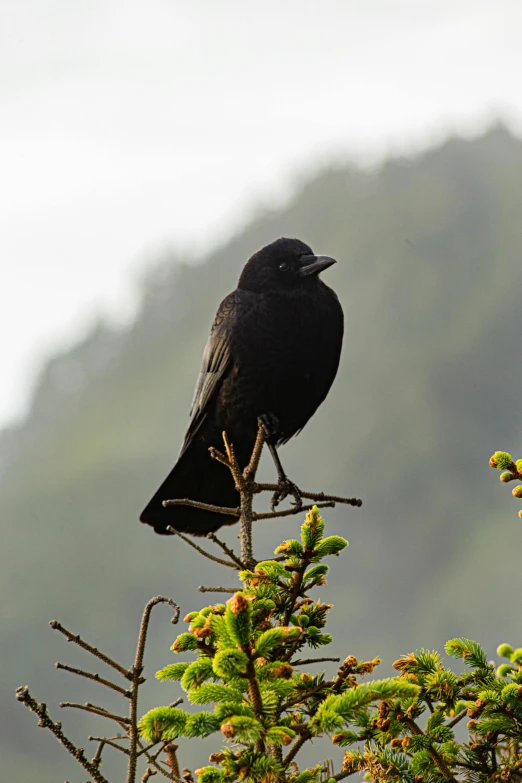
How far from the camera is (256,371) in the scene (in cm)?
484

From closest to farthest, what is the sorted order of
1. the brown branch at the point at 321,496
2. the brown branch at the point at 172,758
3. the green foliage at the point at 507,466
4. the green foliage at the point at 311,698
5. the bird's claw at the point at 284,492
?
the green foliage at the point at 311,698 → the green foliage at the point at 507,466 → the brown branch at the point at 172,758 → the brown branch at the point at 321,496 → the bird's claw at the point at 284,492

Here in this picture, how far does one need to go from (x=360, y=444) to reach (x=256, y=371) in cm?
12417

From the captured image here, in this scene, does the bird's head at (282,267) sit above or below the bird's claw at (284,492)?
above

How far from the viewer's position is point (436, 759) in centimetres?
208

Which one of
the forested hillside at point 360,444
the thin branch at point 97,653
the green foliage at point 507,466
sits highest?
the forested hillside at point 360,444

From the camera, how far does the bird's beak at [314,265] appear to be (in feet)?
16.9

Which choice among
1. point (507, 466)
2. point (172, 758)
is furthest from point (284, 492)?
point (507, 466)

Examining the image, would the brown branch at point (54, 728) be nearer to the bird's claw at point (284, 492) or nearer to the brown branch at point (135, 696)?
the brown branch at point (135, 696)

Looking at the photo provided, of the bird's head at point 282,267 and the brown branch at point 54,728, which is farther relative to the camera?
the bird's head at point 282,267

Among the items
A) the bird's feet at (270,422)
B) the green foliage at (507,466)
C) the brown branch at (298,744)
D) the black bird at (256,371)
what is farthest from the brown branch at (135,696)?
the bird's feet at (270,422)

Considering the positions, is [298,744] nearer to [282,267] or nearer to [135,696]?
[135,696]

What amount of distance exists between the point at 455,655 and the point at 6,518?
12939 centimetres

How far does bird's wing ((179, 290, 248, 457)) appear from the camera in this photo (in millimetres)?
5055

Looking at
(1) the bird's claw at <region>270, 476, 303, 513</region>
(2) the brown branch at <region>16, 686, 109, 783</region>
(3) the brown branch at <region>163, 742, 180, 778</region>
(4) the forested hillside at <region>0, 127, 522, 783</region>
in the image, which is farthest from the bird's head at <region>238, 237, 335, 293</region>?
(4) the forested hillside at <region>0, 127, 522, 783</region>
